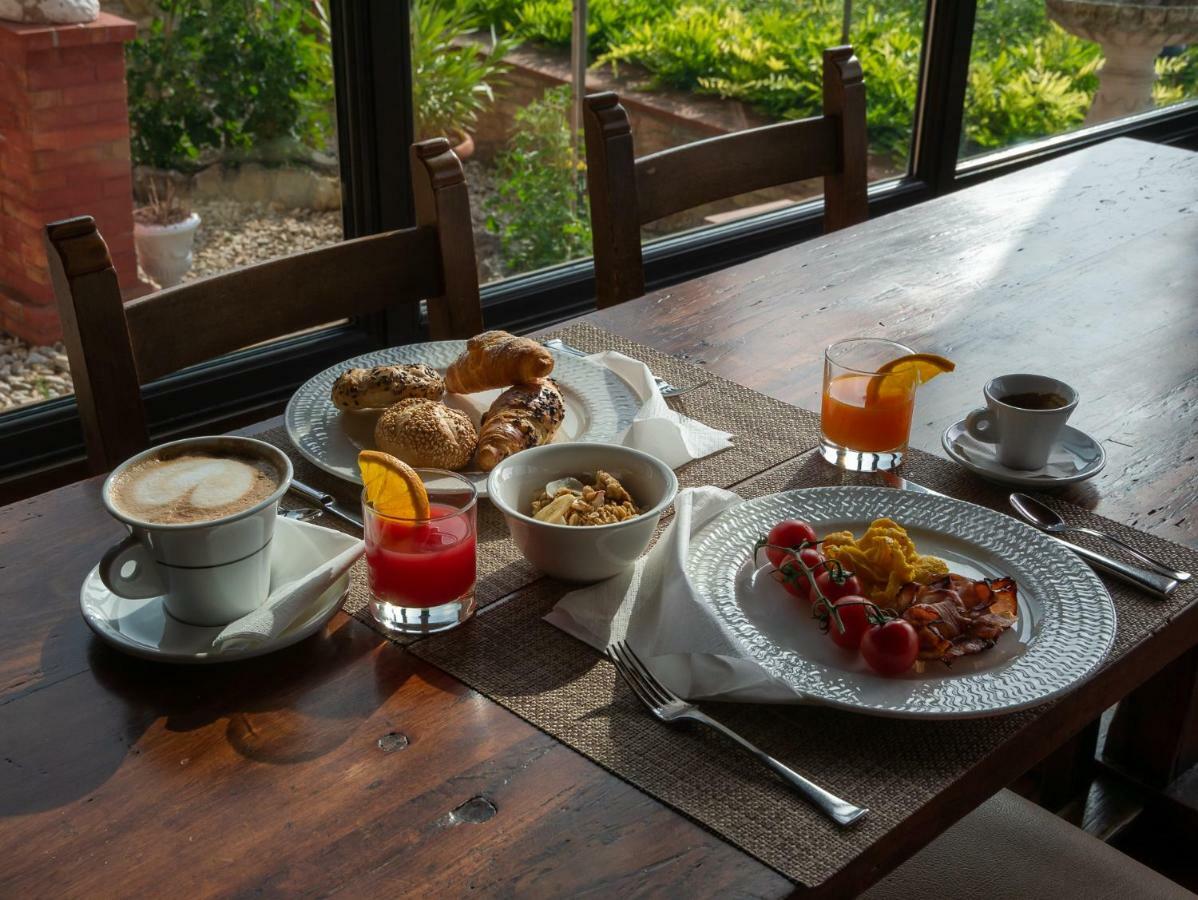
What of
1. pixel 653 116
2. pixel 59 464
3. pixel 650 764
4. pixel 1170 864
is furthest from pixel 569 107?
pixel 650 764

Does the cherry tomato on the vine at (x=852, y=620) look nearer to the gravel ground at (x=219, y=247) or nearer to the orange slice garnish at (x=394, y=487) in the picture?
the orange slice garnish at (x=394, y=487)

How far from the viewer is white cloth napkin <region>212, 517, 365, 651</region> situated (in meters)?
0.92

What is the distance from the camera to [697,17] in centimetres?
280

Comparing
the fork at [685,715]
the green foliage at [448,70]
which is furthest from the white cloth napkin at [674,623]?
the green foliage at [448,70]

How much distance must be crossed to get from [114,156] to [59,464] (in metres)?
0.50

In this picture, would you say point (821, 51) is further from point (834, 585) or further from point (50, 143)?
point (834, 585)

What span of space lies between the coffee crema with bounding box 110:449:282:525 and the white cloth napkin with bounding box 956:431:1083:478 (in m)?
0.66

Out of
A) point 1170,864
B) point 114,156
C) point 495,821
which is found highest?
point 114,156

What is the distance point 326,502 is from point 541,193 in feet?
5.32

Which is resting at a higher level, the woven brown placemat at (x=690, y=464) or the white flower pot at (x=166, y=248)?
the woven brown placemat at (x=690, y=464)

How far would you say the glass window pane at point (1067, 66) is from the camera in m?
3.36

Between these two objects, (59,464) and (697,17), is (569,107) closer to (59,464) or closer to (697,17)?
(697,17)

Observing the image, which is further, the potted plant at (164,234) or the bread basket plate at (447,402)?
the potted plant at (164,234)

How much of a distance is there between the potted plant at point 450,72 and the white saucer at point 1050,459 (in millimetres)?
1355
